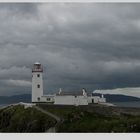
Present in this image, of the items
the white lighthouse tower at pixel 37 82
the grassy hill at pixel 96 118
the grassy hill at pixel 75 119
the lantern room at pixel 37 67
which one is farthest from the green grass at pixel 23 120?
the lantern room at pixel 37 67

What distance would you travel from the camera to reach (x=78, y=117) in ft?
144

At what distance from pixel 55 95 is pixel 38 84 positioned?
2.60 meters

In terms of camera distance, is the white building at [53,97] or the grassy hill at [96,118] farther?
the white building at [53,97]

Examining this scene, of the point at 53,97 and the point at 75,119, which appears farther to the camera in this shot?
the point at 53,97

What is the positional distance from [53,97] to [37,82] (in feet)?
7.69

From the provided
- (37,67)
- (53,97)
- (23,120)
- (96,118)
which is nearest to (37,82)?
(37,67)

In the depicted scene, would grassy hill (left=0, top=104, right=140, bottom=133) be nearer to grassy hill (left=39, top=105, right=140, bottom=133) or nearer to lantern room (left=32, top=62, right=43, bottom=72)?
grassy hill (left=39, top=105, right=140, bottom=133)

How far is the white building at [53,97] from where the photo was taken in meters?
50.8

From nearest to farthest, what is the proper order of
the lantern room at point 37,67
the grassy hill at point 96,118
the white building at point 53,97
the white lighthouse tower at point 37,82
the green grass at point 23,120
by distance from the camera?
the grassy hill at point 96,118 → the green grass at point 23,120 → the white building at point 53,97 → the white lighthouse tower at point 37,82 → the lantern room at point 37,67

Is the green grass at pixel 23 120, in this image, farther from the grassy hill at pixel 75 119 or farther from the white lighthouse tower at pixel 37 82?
the white lighthouse tower at pixel 37 82

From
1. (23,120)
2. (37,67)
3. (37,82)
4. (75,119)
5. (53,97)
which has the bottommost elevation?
(75,119)

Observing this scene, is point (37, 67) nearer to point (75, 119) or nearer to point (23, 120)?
point (23, 120)

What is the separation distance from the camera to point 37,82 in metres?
54.0

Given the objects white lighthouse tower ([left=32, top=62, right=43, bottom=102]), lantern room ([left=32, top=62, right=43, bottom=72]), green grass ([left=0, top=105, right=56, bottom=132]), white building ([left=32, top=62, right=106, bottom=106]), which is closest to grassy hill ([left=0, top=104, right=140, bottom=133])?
green grass ([left=0, top=105, right=56, bottom=132])
